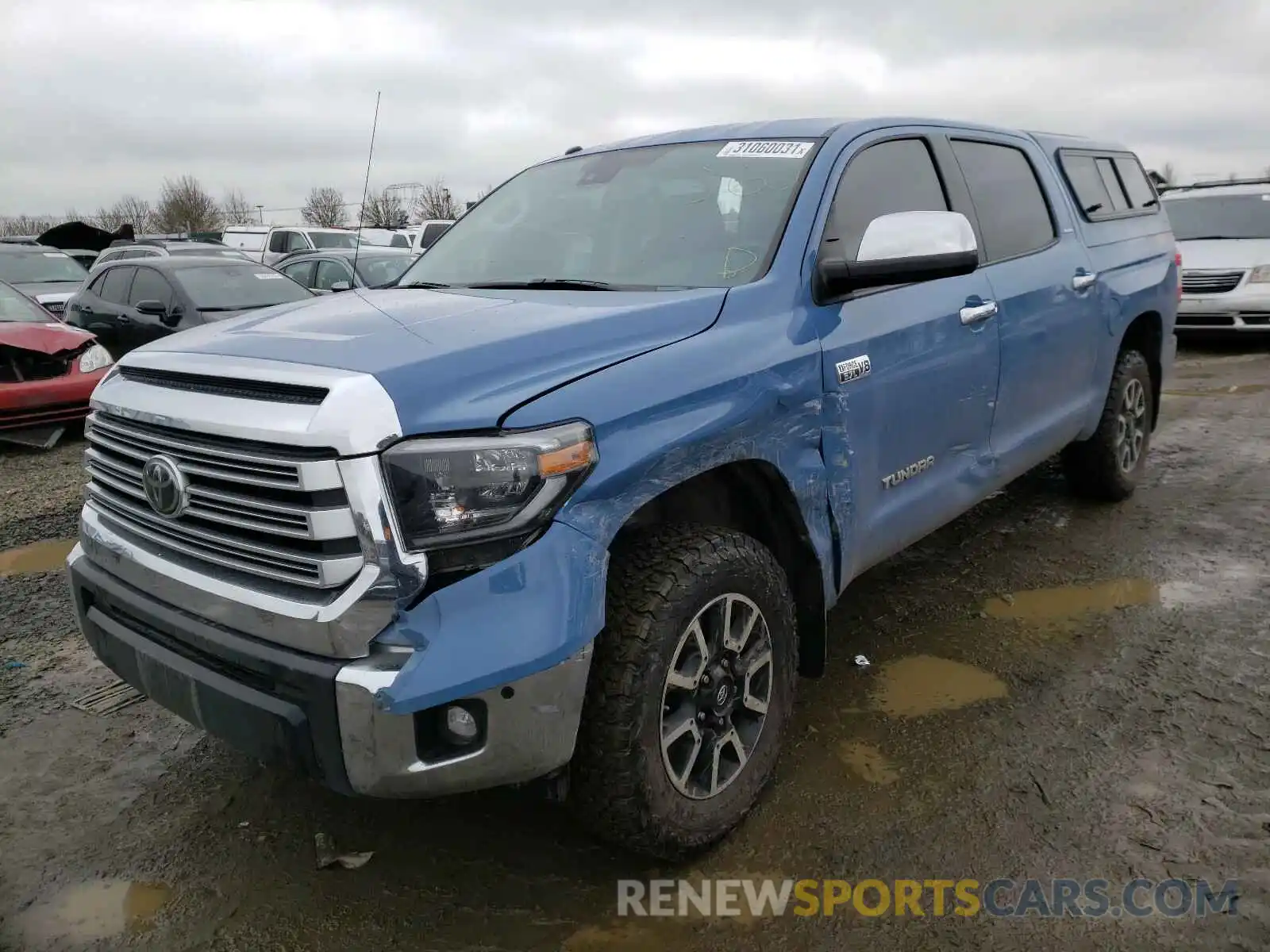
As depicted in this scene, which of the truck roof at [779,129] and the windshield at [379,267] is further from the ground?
the truck roof at [779,129]

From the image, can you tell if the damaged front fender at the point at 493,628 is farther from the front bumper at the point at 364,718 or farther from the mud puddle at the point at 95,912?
the mud puddle at the point at 95,912

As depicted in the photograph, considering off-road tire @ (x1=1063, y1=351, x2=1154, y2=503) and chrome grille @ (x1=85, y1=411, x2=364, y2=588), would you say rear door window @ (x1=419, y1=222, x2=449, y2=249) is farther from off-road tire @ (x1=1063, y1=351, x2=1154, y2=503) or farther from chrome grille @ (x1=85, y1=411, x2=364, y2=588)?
chrome grille @ (x1=85, y1=411, x2=364, y2=588)

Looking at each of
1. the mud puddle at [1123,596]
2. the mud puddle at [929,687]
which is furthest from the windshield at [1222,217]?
the mud puddle at [929,687]

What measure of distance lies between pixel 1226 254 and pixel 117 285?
37.8 ft

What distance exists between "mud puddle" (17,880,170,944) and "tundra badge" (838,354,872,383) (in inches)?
88.3

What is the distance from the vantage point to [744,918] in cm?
224

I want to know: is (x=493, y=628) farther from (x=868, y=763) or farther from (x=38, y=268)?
(x=38, y=268)

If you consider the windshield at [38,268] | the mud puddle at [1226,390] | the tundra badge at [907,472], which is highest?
the windshield at [38,268]

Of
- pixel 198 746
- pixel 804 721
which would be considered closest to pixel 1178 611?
pixel 804 721

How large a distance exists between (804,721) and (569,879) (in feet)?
3.39

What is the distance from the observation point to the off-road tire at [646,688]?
2088 millimetres

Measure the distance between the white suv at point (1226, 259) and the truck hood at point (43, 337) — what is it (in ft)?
33.3

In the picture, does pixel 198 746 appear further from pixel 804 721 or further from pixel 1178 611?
pixel 1178 611

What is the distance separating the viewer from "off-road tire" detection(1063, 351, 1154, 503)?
4.74 m
